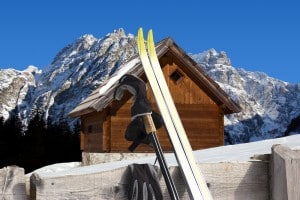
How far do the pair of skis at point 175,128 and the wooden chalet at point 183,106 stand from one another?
14615 mm

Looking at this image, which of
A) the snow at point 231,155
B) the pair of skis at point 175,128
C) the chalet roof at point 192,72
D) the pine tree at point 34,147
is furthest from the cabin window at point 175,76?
the pair of skis at point 175,128

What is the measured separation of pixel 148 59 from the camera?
296cm

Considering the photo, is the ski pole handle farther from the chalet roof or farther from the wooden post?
the chalet roof

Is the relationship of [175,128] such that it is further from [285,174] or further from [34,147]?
[34,147]

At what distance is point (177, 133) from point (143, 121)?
0.17 metres

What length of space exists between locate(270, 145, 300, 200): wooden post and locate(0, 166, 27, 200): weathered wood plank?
1.11 metres

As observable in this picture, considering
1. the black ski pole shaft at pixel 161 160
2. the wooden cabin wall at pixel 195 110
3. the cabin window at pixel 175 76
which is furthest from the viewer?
the cabin window at pixel 175 76

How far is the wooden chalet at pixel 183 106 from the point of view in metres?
17.8

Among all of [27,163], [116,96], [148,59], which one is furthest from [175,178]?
[27,163]

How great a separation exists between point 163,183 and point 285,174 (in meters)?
0.53

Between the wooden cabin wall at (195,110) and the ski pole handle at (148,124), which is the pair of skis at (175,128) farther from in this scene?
the wooden cabin wall at (195,110)

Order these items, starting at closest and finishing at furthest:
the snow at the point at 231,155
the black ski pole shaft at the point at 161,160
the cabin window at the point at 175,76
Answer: the black ski pole shaft at the point at 161,160, the snow at the point at 231,155, the cabin window at the point at 175,76

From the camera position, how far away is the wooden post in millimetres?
2334

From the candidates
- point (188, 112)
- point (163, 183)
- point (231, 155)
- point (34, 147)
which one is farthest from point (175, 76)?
point (163, 183)
